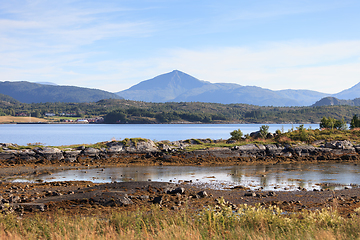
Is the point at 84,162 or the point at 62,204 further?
the point at 84,162

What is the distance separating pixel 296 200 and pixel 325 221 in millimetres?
6197

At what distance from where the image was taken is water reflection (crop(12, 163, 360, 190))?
1881 cm

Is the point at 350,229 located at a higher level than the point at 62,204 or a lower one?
higher

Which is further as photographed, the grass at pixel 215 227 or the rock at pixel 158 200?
the rock at pixel 158 200

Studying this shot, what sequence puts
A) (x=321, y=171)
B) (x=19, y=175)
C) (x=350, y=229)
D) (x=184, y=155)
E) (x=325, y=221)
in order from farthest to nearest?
(x=184, y=155) → (x=321, y=171) → (x=19, y=175) → (x=325, y=221) → (x=350, y=229)

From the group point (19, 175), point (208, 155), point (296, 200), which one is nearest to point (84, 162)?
point (19, 175)

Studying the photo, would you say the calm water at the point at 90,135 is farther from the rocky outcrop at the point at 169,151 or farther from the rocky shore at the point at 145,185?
the rocky shore at the point at 145,185

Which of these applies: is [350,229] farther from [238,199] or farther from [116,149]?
[116,149]

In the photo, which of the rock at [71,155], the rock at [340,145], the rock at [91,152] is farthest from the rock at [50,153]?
the rock at [340,145]

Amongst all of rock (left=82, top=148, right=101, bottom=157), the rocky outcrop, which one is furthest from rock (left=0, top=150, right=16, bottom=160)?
rock (left=82, top=148, right=101, bottom=157)

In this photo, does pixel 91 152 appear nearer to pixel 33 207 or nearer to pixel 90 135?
pixel 33 207

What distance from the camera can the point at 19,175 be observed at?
70.4 ft

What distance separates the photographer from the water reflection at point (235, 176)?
1881cm

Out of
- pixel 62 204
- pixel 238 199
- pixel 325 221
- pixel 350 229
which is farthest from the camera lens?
pixel 238 199
